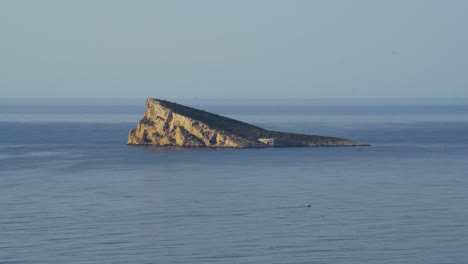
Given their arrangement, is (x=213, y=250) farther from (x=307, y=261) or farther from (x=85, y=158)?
(x=85, y=158)

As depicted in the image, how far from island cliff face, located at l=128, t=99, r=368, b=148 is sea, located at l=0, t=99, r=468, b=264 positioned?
150 inches

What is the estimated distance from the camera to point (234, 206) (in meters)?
64.1

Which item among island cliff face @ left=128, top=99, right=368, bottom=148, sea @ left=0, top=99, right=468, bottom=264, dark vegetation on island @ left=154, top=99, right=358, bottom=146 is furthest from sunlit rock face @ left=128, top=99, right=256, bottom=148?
sea @ left=0, top=99, right=468, bottom=264

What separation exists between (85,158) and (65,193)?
33.3 m

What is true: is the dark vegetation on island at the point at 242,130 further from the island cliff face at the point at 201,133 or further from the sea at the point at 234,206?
the sea at the point at 234,206

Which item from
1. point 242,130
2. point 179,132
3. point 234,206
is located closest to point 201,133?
point 179,132

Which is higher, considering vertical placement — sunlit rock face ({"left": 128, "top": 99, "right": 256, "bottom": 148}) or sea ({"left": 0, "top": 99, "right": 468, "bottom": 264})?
sunlit rock face ({"left": 128, "top": 99, "right": 256, "bottom": 148})

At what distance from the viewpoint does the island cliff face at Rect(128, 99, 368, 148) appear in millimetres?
115812

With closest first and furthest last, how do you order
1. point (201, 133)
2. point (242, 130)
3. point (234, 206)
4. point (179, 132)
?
point (234, 206)
point (201, 133)
point (179, 132)
point (242, 130)

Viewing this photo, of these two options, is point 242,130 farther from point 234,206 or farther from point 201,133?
point 234,206

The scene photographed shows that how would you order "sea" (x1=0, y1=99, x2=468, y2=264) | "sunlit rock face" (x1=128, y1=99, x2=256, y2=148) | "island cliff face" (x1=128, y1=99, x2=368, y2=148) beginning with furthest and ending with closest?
"island cliff face" (x1=128, y1=99, x2=368, y2=148), "sunlit rock face" (x1=128, y1=99, x2=256, y2=148), "sea" (x1=0, y1=99, x2=468, y2=264)

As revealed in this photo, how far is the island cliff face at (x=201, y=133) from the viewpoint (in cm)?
11581

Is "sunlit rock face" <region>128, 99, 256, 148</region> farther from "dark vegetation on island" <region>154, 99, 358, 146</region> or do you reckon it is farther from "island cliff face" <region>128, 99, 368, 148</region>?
"dark vegetation on island" <region>154, 99, 358, 146</region>

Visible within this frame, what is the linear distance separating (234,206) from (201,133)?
173ft
